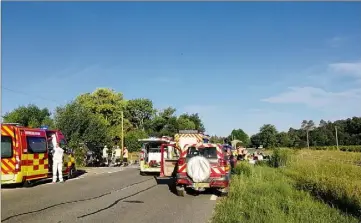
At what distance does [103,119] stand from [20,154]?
59.8 meters

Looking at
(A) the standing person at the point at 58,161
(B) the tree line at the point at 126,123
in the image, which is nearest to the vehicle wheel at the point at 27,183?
(A) the standing person at the point at 58,161

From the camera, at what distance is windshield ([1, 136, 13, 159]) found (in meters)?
16.9

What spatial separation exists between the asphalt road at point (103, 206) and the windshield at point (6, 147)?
4.73 ft

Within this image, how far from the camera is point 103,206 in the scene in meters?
11.8

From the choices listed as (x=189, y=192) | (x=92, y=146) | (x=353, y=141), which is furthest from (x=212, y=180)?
(x=353, y=141)

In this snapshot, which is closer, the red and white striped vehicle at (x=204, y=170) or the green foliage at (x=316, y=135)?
the red and white striped vehicle at (x=204, y=170)

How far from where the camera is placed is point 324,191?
14.8 m

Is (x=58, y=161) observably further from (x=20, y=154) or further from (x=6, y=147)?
(x=6, y=147)

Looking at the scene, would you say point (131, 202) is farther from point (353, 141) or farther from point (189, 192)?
point (353, 141)

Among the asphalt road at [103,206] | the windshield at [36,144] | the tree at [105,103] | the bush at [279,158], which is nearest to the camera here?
the asphalt road at [103,206]

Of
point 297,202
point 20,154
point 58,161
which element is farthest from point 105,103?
point 297,202

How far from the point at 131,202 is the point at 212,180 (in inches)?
117

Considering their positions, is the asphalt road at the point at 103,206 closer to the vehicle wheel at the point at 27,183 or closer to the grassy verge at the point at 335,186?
the vehicle wheel at the point at 27,183

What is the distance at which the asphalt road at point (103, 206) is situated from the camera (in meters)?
9.91
